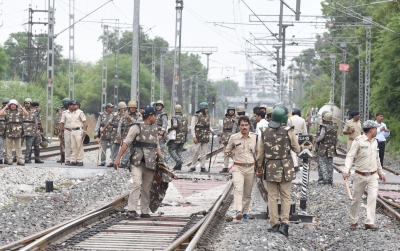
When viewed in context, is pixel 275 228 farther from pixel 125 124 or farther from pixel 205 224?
pixel 125 124

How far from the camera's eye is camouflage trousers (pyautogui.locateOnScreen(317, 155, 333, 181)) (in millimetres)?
20745

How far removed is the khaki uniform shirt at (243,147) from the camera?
522 inches

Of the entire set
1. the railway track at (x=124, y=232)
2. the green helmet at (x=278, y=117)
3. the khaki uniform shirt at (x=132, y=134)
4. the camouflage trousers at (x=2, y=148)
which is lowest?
the railway track at (x=124, y=232)

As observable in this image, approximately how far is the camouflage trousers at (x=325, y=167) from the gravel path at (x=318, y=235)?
4.68 meters

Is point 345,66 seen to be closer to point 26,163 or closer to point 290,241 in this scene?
point 26,163

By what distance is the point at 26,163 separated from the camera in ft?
82.6

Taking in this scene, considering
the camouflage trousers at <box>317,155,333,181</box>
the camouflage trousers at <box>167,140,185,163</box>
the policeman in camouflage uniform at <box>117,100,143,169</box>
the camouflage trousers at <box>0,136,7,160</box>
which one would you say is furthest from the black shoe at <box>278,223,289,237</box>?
the camouflage trousers at <box>0,136,7,160</box>

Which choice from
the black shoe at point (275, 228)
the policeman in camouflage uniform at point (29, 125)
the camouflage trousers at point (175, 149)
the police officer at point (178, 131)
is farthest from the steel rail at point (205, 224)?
the policeman in camouflage uniform at point (29, 125)

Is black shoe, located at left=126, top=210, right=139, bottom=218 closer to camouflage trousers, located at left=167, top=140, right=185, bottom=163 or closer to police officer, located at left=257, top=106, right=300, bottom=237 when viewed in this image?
police officer, located at left=257, top=106, right=300, bottom=237

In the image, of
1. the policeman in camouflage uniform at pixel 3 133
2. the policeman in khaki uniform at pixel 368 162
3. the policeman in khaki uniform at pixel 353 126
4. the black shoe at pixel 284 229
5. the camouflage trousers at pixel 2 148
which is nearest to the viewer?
the black shoe at pixel 284 229

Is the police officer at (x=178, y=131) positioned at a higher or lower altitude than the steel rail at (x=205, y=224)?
higher

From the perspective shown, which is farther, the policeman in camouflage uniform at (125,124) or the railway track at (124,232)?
the policeman in camouflage uniform at (125,124)

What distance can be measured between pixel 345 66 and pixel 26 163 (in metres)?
36.3

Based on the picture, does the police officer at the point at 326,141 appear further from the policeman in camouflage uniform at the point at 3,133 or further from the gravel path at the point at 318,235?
the policeman in camouflage uniform at the point at 3,133
